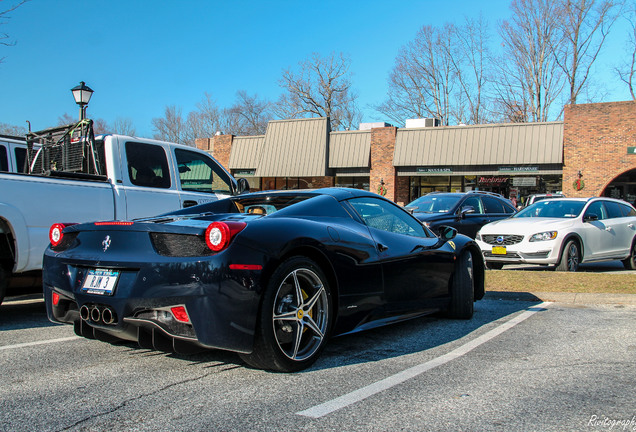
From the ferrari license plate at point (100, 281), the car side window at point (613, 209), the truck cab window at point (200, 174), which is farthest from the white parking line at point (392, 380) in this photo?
the car side window at point (613, 209)

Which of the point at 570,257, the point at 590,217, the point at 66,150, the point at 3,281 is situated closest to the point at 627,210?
the point at 590,217

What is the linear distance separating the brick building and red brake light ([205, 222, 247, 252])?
94.6ft

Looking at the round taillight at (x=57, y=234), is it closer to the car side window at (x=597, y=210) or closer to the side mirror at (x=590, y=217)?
the side mirror at (x=590, y=217)

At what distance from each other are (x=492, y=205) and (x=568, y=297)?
21.4 ft

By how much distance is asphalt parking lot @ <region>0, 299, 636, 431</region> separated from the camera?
2900mm

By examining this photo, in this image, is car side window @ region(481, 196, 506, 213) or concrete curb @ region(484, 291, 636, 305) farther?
car side window @ region(481, 196, 506, 213)

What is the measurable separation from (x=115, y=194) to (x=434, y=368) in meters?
4.31

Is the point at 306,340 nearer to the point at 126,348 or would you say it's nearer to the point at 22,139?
the point at 126,348

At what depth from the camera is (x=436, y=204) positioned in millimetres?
12914

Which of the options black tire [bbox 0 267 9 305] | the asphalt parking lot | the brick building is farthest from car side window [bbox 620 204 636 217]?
the brick building

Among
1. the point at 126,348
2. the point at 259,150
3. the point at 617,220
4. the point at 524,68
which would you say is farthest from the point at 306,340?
the point at 524,68

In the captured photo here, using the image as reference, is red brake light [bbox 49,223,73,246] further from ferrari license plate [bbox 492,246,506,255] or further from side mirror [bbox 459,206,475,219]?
side mirror [bbox 459,206,475,219]

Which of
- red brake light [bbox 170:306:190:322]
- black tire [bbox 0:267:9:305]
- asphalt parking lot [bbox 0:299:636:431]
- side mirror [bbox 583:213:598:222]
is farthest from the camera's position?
side mirror [bbox 583:213:598:222]

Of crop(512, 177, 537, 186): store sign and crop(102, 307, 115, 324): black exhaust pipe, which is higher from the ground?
crop(512, 177, 537, 186): store sign
